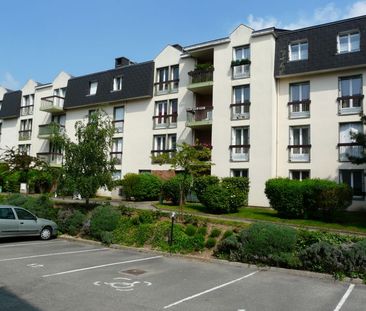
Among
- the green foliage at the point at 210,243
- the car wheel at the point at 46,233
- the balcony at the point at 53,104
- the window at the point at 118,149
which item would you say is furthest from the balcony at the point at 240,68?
the balcony at the point at 53,104

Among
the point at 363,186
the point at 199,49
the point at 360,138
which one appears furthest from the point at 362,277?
the point at 199,49

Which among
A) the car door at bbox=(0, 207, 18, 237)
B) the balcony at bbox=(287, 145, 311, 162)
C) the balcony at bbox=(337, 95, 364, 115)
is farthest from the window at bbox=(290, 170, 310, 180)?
the car door at bbox=(0, 207, 18, 237)

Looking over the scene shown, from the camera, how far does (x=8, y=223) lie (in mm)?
15383

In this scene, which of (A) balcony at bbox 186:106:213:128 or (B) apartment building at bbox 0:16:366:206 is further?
(A) balcony at bbox 186:106:213:128

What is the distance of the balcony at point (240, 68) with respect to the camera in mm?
26328

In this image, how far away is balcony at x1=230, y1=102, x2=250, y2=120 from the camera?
26078mm

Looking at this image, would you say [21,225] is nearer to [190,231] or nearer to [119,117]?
[190,231]

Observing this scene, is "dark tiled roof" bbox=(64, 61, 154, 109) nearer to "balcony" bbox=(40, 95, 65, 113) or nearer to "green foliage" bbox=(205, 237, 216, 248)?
"balcony" bbox=(40, 95, 65, 113)

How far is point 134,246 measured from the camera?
1491 cm

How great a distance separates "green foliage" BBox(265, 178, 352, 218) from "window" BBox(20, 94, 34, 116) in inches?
1212

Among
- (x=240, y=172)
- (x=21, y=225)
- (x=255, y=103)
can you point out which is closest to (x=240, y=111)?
(x=255, y=103)

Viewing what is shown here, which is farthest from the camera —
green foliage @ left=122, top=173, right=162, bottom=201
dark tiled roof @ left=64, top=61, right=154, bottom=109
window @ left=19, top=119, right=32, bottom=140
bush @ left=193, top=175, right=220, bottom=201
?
window @ left=19, top=119, right=32, bottom=140

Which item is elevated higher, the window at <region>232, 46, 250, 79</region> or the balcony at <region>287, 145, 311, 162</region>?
the window at <region>232, 46, 250, 79</region>

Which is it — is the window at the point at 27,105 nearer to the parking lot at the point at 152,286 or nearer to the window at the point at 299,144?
the window at the point at 299,144
